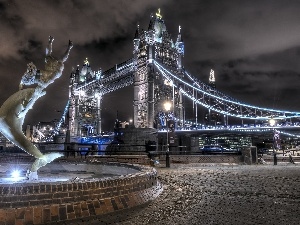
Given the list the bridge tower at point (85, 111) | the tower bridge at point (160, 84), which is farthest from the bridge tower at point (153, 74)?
the bridge tower at point (85, 111)

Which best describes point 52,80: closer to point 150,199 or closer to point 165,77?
point 150,199

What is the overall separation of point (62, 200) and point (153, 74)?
54314 millimetres

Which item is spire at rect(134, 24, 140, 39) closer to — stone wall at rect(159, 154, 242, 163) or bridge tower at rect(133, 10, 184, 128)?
bridge tower at rect(133, 10, 184, 128)

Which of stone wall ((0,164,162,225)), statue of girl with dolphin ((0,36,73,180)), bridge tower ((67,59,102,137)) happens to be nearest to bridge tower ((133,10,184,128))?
bridge tower ((67,59,102,137))

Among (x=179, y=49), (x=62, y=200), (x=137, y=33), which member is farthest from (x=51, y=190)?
(x=179, y=49)

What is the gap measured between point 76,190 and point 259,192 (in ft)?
11.1

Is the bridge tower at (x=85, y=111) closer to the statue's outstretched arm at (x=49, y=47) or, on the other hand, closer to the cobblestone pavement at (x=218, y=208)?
the statue's outstretched arm at (x=49, y=47)

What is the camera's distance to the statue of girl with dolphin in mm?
4912

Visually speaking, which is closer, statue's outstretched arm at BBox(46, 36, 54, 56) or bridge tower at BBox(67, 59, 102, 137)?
statue's outstretched arm at BBox(46, 36, 54, 56)

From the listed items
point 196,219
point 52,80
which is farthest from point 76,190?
point 52,80

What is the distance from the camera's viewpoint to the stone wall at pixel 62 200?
308 cm

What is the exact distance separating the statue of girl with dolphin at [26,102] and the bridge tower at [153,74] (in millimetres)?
46383

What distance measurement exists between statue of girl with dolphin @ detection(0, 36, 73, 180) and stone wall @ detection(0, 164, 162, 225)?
194cm

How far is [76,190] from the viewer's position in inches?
138
